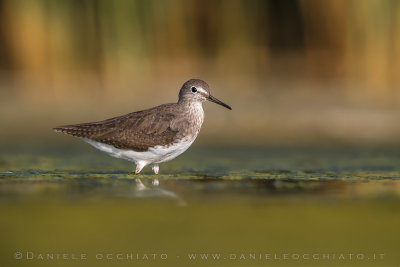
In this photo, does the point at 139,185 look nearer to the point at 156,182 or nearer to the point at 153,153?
the point at 156,182

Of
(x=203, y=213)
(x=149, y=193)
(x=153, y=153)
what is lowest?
(x=203, y=213)

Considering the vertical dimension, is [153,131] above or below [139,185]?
above

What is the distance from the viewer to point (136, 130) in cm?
1094

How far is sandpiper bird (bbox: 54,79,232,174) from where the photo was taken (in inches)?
421

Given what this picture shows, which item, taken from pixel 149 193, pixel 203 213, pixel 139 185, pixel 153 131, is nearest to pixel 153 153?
pixel 153 131

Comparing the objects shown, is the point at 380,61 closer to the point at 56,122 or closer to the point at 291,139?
the point at 291,139

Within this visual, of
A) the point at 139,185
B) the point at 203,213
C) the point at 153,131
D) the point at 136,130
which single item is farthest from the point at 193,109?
the point at 203,213

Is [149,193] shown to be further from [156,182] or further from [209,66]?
[209,66]

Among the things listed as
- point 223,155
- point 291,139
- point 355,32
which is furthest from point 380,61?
point 223,155

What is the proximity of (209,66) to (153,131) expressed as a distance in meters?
8.62

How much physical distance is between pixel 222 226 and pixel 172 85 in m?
10.7

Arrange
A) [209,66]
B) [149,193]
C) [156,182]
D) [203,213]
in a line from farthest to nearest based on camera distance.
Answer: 1. [209,66]
2. [156,182]
3. [149,193]
4. [203,213]

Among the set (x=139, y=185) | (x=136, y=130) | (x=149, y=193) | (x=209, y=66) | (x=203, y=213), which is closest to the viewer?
(x=203, y=213)

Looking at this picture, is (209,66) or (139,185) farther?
(209,66)
